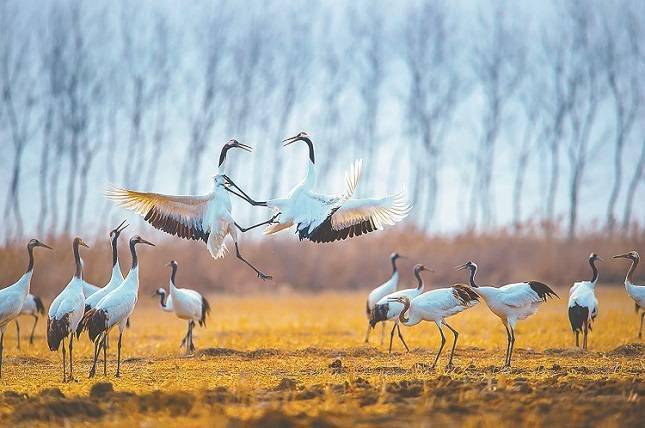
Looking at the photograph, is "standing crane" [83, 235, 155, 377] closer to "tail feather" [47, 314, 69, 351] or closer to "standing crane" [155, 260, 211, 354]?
"tail feather" [47, 314, 69, 351]

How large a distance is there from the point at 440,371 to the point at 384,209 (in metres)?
2.42

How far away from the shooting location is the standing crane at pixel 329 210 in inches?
442

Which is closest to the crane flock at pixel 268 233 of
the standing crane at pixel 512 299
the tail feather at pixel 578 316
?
the standing crane at pixel 512 299

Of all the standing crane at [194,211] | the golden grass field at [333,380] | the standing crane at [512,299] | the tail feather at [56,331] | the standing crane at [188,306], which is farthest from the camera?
the standing crane at [188,306]

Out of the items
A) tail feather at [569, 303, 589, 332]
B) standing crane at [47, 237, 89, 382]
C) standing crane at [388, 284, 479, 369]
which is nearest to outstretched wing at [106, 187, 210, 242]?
standing crane at [47, 237, 89, 382]

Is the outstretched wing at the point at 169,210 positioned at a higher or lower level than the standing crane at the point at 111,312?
higher

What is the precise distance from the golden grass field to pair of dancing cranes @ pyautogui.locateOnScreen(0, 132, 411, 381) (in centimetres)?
82

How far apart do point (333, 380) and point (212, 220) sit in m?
3.01

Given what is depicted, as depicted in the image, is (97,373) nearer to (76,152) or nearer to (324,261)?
(324,261)

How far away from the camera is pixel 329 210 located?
11328 millimetres

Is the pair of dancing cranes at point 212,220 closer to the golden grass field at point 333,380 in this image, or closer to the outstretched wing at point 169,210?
the outstretched wing at point 169,210

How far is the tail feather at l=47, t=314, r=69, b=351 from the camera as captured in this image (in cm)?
1026

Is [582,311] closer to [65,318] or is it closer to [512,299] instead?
[512,299]

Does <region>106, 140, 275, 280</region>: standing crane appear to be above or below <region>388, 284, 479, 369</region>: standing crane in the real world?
above
